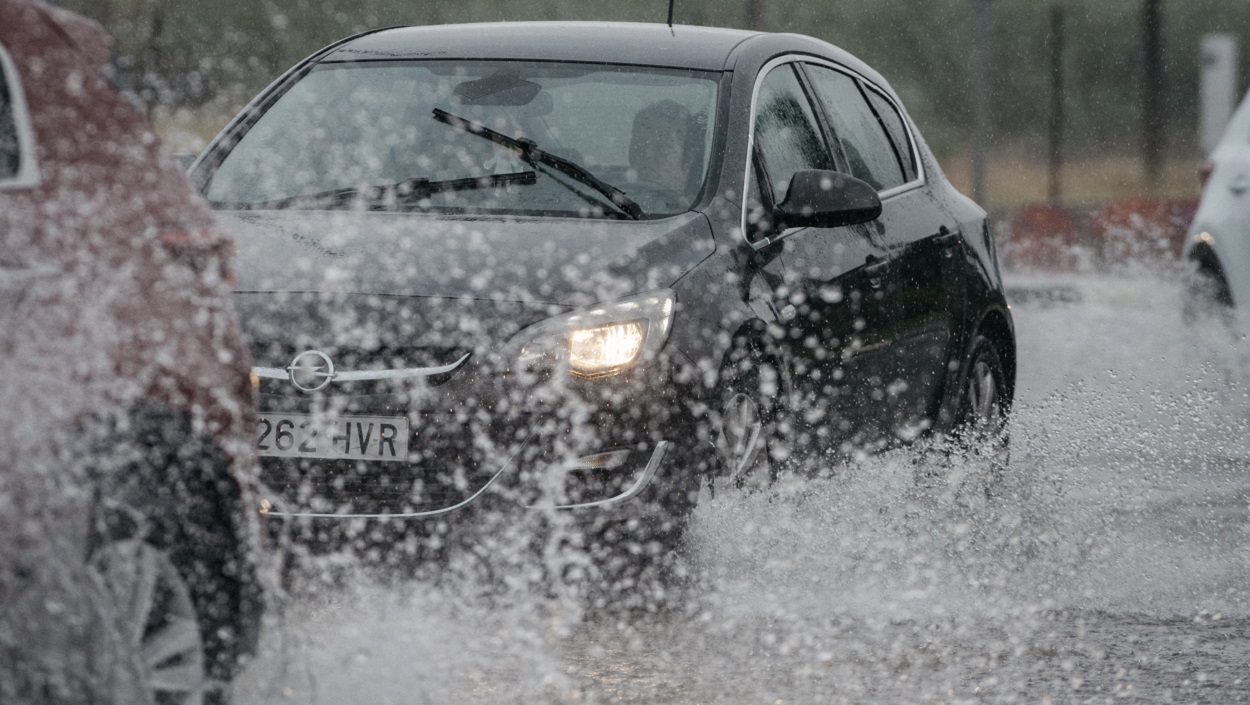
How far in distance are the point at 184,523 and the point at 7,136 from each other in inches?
30.1

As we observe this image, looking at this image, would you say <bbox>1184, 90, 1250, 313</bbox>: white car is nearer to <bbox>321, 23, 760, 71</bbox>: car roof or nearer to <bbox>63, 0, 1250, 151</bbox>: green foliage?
<bbox>321, 23, 760, 71</bbox>: car roof

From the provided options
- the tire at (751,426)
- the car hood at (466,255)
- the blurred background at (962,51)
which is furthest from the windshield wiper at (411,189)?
the blurred background at (962,51)

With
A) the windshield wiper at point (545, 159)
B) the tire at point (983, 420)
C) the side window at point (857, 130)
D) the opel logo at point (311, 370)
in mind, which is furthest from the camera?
the tire at point (983, 420)

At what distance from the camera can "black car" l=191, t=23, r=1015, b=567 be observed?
17.4ft

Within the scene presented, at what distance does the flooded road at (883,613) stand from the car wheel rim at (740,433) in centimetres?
10

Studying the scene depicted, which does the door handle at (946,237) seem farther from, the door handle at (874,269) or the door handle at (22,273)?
the door handle at (22,273)

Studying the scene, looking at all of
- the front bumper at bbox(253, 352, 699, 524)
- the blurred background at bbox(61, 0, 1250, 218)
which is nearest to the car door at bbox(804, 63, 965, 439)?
the front bumper at bbox(253, 352, 699, 524)

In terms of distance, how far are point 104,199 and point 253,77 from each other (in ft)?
123

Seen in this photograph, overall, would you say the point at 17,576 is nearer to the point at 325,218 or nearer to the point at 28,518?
the point at 28,518

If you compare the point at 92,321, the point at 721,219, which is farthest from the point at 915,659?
the point at 92,321

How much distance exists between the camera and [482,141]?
6.50 metres

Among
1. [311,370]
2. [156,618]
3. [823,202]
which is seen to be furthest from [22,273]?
[823,202]

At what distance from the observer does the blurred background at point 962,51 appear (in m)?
39.9

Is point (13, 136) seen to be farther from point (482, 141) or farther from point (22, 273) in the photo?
point (482, 141)
